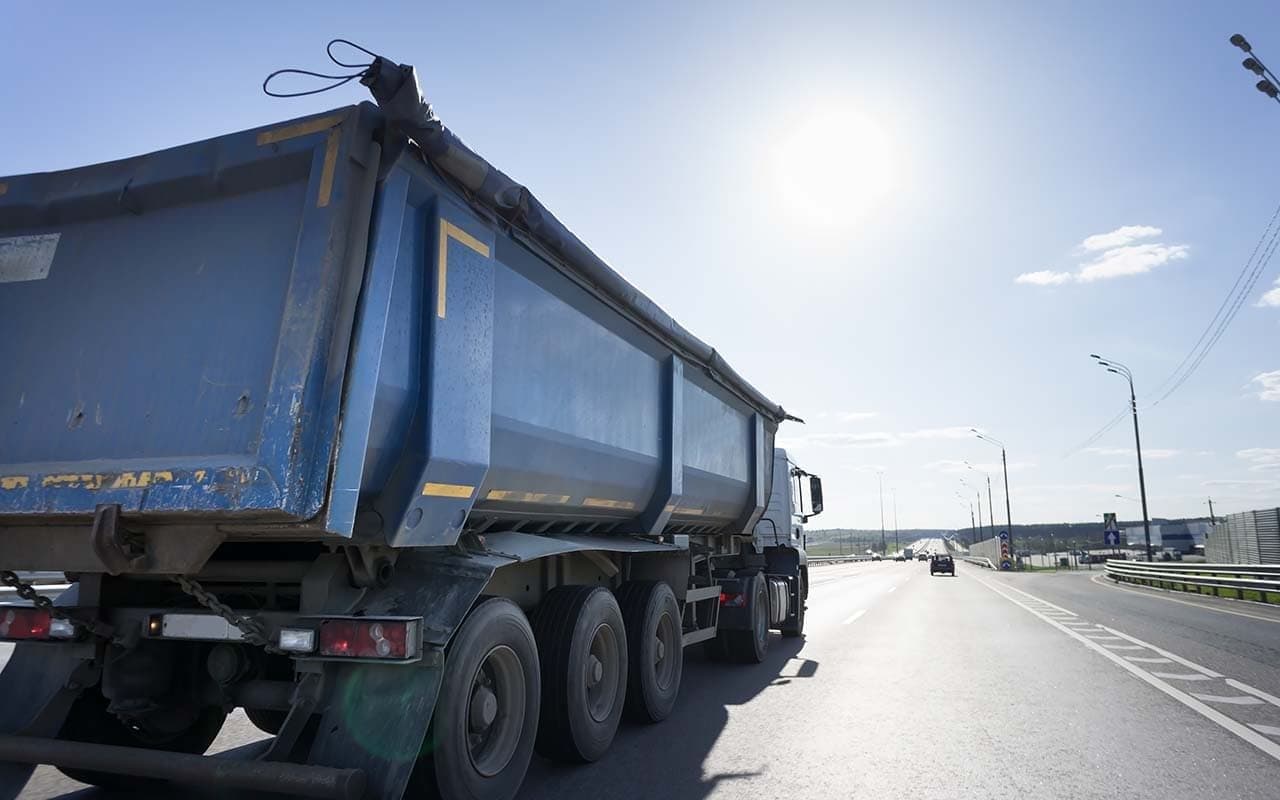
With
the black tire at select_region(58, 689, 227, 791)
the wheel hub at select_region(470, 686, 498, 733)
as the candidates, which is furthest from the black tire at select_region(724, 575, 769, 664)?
the black tire at select_region(58, 689, 227, 791)

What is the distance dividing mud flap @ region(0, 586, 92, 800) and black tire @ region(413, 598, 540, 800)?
1.80m

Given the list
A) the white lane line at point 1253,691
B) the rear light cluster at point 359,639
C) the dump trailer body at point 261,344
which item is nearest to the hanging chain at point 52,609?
the dump trailer body at point 261,344

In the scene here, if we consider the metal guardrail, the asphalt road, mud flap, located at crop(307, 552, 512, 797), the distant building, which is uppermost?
the distant building

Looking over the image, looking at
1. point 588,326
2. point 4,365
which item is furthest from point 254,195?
point 588,326

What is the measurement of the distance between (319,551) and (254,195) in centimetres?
173

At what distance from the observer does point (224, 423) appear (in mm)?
3311

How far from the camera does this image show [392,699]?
11.1 ft

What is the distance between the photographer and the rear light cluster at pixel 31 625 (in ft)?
12.4

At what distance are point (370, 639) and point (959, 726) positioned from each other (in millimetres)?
4664

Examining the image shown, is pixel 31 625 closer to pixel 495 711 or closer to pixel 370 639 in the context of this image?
pixel 370 639

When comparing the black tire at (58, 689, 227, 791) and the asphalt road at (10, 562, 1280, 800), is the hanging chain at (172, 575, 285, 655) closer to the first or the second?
the black tire at (58, 689, 227, 791)

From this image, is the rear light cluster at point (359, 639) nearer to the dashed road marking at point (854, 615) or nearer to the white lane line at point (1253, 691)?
the white lane line at point (1253, 691)

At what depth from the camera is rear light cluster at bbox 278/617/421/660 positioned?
10.9 ft

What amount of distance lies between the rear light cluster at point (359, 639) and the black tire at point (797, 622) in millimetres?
9046
